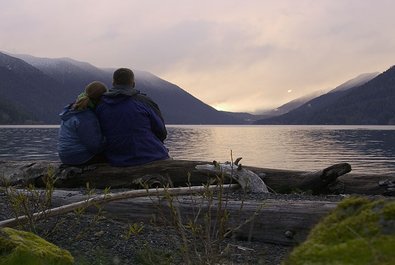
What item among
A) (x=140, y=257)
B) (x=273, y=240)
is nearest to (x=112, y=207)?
(x=140, y=257)

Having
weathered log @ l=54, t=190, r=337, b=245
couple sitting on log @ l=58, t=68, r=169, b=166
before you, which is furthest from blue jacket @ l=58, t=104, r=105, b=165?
weathered log @ l=54, t=190, r=337, b=245

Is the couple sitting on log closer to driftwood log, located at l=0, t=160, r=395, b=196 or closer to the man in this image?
the man

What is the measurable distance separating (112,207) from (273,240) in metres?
2.21

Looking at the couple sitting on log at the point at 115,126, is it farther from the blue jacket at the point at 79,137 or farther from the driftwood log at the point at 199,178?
the driftwood log at the point at 199,178

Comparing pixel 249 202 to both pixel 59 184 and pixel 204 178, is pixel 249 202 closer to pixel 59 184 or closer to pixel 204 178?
pixel 204 178

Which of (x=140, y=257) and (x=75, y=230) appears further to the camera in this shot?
(x=75, y=230)

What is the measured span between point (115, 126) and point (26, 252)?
5.96m

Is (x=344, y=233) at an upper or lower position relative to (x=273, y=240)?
upper

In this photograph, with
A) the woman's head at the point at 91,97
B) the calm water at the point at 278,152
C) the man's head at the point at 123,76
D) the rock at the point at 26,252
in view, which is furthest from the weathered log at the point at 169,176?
the calm water at the point at 278,152

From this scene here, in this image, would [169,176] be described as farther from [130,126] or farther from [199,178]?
[130,126]

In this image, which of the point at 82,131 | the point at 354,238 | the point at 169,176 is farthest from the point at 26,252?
the point at 82,131

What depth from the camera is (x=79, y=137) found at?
9281 mm

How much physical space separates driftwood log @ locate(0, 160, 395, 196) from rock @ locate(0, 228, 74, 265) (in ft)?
15.9

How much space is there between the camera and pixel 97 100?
31.6 ft
